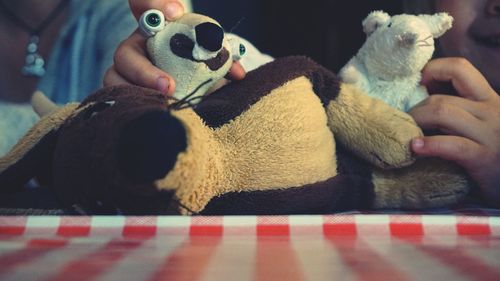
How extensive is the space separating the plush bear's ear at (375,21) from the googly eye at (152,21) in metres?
0.26

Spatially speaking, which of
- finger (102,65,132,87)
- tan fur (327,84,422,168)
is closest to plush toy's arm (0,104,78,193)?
finger (102,65,132,87)

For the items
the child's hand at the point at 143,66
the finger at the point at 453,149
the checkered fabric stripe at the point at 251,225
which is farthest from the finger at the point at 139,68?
the finger at the point at 453,149

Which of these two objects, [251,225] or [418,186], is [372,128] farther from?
[251,225]

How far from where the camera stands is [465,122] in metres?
0.58

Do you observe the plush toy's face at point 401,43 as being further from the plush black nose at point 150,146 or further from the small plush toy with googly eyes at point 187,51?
the plush black nose at point 150,146

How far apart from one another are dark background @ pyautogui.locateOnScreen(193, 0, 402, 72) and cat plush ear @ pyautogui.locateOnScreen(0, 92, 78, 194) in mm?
807

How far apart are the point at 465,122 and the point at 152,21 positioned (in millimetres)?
336

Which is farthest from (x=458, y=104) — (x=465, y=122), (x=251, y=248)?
(x=251, y=248)

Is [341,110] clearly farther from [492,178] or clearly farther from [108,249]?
[108,249]

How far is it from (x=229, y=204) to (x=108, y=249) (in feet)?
0.43

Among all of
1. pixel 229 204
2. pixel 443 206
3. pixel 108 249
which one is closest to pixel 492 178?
pixel 443 206

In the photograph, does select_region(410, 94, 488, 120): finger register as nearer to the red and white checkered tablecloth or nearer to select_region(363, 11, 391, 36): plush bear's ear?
select_region(363, 11, 391, 36): plush bear's ear

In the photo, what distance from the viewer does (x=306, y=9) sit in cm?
126

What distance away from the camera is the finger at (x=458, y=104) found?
1.92ft
